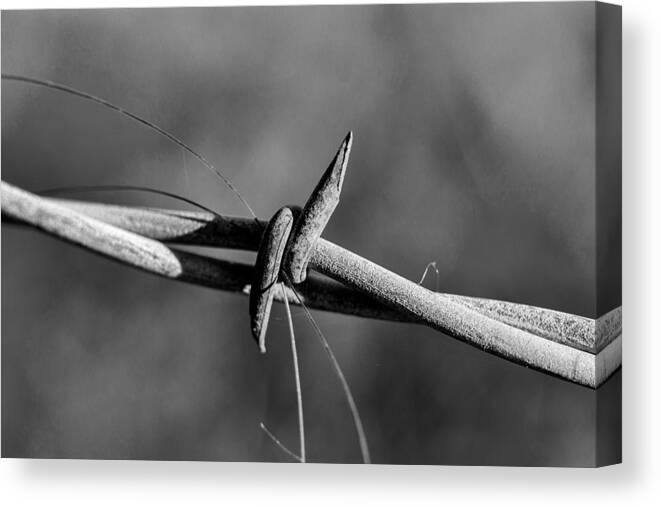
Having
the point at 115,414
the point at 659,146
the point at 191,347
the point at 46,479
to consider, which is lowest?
the point at 46,479

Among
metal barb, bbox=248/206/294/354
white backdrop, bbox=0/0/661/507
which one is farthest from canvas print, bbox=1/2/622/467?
metal barb, bbox=248/206/294/354

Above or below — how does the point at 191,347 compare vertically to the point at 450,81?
below

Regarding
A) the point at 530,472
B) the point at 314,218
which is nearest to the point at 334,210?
the point at 314,218

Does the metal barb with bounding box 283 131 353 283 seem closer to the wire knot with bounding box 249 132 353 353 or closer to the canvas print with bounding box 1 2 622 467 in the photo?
the wire knot with bounding box 249 132 353 353

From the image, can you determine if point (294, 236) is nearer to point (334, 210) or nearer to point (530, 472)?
point (334, 210)

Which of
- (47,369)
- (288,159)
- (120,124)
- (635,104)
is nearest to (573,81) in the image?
(635,104)

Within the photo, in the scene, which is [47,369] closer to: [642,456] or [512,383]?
[512,383]
